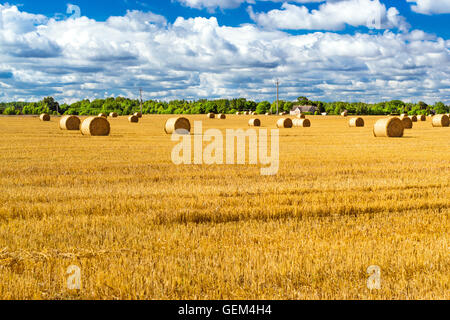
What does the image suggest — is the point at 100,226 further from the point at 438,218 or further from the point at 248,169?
the point at 248,169

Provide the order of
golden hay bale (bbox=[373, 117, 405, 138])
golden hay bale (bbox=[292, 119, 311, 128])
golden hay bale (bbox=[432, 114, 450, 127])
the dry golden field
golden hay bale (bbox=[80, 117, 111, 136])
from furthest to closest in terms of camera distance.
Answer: golden hay bale (bbox=[292, 119, 311, 128])
golden hay bale (bbox=[432, 114, 450, 127])
golden hay bale (bbox=[80, 117, 111, 136])
golden hay bale (bbox=[373, 117, 405, 138])
the dry golden field

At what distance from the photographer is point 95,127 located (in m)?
32.4

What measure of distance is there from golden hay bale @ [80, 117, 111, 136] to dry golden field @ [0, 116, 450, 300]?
18.8 meters

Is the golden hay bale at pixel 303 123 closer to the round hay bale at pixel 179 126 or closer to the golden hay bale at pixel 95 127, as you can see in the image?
the round hay bale at pixel 179 126

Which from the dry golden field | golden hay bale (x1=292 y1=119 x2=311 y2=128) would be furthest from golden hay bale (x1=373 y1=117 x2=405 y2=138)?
golden hay bale (x1=292 y1=119 x2=311 y2=128)

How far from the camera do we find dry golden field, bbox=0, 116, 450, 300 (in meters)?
5.07

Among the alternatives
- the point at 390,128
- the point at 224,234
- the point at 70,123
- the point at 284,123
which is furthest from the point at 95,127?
the point at 224,234

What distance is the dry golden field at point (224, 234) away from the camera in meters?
5.07

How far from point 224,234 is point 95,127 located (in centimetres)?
2703

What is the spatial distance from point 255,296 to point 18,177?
10.0 meters

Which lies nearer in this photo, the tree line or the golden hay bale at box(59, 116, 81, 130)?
the golden hay bale at box(59, 116, 81, 130)

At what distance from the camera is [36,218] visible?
8.11 m

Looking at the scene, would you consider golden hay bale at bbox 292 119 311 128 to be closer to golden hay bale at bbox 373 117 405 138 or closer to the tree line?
golden hay bale at bbox 373 117 405 138

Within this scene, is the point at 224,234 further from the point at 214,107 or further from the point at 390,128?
the point at 214,107
